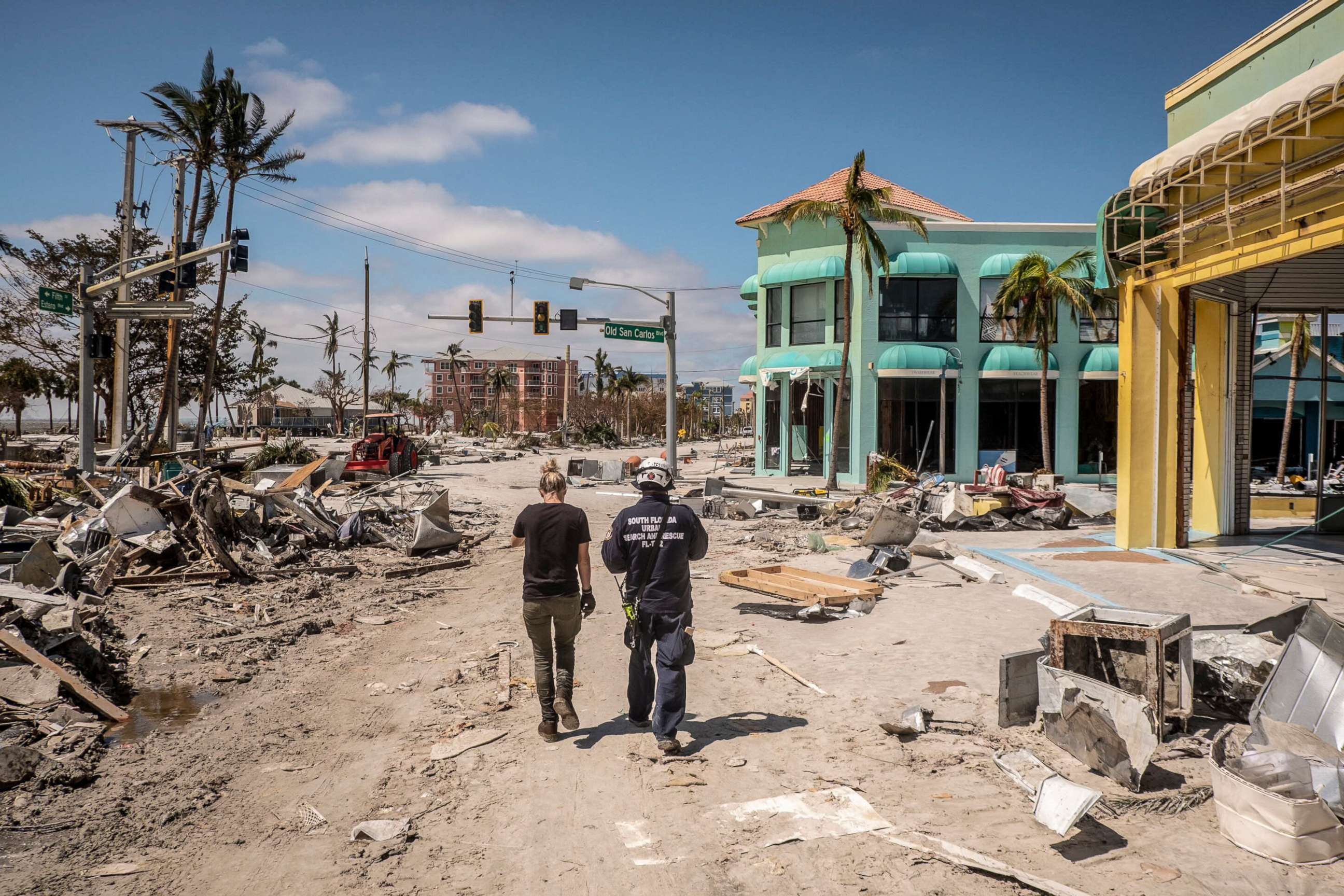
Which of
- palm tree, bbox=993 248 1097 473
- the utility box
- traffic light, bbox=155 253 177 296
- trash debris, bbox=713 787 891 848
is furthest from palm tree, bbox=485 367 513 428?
trash debris, bbox=713 787 891 848

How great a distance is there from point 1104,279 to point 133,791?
1390 centimetres

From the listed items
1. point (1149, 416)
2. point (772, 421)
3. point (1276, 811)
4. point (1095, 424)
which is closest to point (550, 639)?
point (1276, 811)

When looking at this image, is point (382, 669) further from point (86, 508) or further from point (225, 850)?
point (86, 508)

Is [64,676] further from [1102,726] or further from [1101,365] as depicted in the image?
[1101,365]

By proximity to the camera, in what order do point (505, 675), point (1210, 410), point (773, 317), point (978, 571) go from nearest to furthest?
1. point (505, 675)
2. point (978, 571)
3. point (1210, 410)
4. point (773, 317)

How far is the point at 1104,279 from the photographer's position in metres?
13.7

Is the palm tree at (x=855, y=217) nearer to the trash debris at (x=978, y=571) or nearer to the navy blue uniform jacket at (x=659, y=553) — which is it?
the trash debris at (x=978, y=571)

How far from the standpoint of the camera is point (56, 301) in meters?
18.8

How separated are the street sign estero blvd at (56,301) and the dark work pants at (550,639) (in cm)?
1783

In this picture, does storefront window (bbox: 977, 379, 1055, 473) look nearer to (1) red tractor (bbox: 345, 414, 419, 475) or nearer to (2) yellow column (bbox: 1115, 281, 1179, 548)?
(2) yellow column (bbox: 1115, 281, 1179, 548)

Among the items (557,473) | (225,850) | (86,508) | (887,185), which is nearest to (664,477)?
(557,473)

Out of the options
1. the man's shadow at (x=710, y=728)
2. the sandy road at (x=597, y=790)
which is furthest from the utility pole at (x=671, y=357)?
the man's shadow at (x=710, y=728)

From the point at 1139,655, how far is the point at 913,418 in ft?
83.8

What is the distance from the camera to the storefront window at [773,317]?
1288 inches
